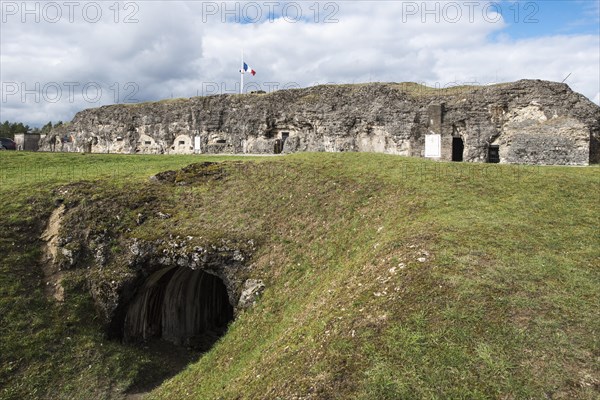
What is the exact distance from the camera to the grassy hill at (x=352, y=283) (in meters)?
8.55

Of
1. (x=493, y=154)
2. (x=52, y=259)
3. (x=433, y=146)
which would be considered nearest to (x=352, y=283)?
(x=52, y=259)

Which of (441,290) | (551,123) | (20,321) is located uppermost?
(551,123)

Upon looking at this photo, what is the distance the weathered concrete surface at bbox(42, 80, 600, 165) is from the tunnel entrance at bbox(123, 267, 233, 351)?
769 inches

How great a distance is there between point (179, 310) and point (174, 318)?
42cm

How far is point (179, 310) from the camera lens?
18250mm

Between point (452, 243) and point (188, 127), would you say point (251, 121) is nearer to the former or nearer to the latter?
point (188, 127)

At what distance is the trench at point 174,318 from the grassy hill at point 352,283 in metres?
0.45

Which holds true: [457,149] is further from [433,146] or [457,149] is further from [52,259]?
[52,259]

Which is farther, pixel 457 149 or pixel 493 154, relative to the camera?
pixel 457 149

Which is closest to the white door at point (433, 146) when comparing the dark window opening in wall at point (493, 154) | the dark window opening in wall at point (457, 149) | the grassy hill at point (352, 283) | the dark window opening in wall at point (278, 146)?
the dark window opening in wall at point (457, 149)

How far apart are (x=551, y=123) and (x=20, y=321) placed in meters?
30.1

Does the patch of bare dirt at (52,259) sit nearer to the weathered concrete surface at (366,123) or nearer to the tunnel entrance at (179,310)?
the tunnel entrance at (179,310)

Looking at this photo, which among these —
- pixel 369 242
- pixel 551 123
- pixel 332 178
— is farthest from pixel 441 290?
Result: pixel 551 123

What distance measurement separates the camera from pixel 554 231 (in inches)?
539
